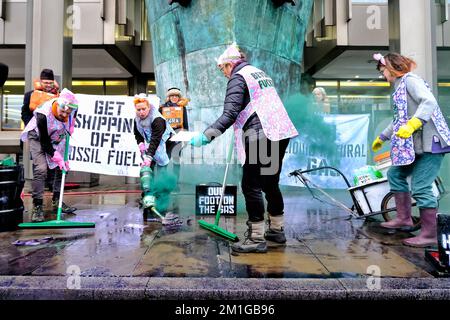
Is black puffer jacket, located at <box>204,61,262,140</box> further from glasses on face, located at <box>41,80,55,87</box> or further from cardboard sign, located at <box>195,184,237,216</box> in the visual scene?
glasses on face, located at <box>41,80,55,87</box>

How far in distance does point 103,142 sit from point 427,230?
6.60 meters

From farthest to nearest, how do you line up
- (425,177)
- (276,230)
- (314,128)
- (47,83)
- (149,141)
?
(314,128) < (47,83) < (149,141) < (276,230) < (425,177)

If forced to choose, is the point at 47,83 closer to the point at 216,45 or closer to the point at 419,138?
the point at 216,45

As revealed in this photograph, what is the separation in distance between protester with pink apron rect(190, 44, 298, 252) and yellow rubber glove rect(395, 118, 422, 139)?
106 centimetres

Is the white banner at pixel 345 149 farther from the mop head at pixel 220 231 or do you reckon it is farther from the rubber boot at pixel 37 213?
the rubber boot at pixel 37 213

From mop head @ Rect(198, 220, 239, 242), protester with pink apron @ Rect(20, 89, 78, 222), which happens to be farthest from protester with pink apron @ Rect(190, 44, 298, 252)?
protester with pink apron @ Rect(20, 89, 78, 222)

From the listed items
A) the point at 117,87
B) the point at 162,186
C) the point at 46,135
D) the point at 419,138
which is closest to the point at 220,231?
the point at 162,186

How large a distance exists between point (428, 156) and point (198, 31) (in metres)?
6.10

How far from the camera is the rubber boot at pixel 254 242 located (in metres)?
3.57

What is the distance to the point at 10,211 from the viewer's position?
4.54m

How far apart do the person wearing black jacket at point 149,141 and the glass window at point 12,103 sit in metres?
14.2

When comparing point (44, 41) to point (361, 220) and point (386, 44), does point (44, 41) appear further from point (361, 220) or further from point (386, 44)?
point (386, 44)

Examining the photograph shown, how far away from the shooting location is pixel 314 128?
306 inches

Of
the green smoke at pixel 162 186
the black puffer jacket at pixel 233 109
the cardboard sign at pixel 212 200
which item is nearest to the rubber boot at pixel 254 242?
the black puffer jacket at pixel 233 109
